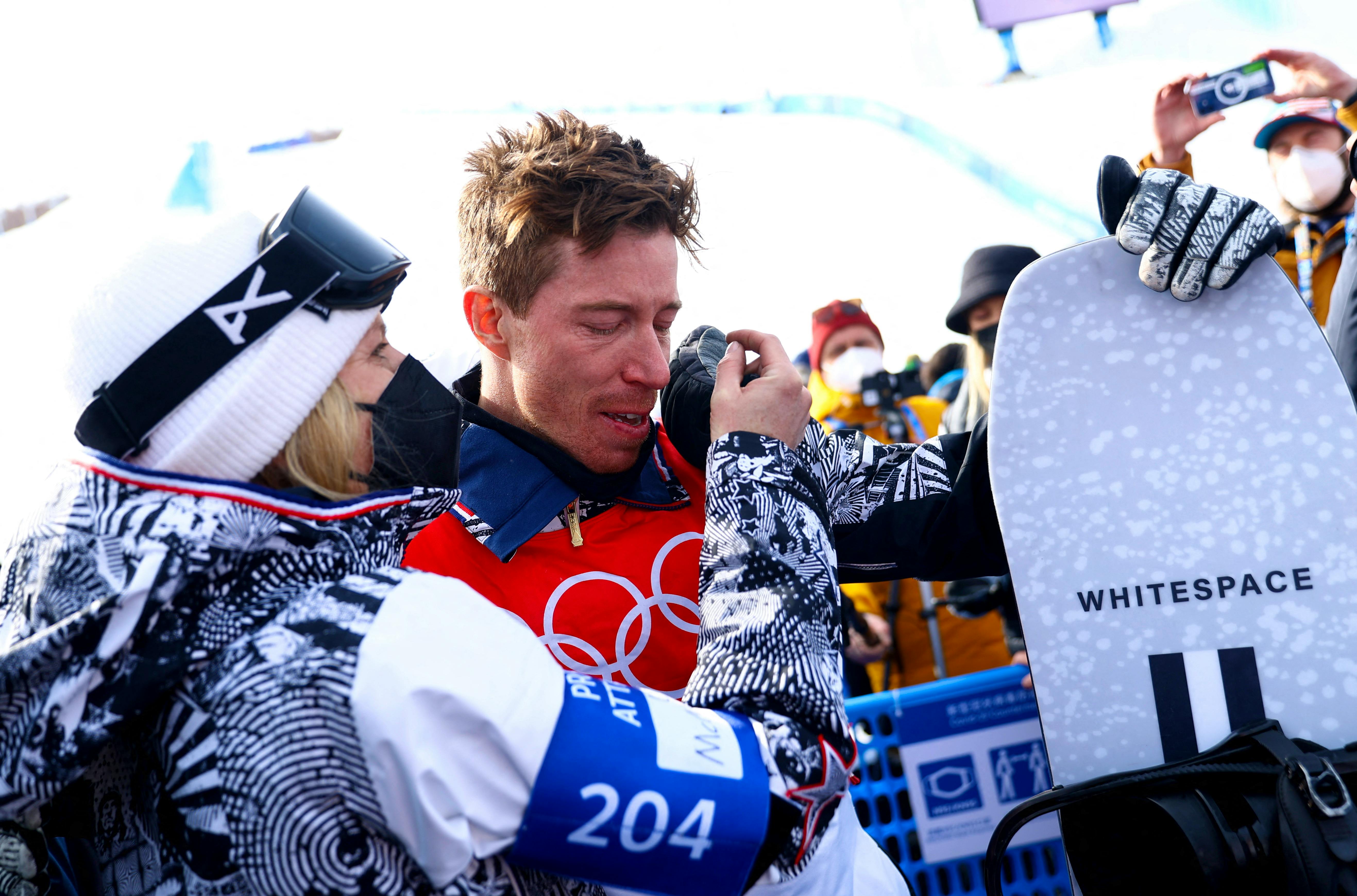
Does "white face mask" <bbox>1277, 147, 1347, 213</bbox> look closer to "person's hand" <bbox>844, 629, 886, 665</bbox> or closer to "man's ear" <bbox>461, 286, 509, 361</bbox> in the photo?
"person's hand" <bbox>844, 629, 886, 665</bbox>

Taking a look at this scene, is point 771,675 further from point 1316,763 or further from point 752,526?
point 1316,763

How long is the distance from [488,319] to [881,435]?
87.4 inches

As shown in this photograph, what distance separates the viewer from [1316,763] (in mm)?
1152

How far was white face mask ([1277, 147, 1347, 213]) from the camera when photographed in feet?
8.16

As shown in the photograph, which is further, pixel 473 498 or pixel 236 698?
pixel 473 498

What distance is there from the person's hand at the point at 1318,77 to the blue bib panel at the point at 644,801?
230 centimetres

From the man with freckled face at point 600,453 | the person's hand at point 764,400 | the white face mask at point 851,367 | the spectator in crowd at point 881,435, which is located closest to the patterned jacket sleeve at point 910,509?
the man with freckled face at point 600,453

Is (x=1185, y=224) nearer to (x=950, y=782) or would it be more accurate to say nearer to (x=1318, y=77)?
(x=950, y=782)

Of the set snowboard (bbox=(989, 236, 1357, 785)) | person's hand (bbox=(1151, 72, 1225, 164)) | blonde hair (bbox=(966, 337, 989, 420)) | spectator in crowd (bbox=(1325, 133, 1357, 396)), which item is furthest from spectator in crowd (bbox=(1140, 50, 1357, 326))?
snowboard (bbox=(989, 236, 1357, 785))

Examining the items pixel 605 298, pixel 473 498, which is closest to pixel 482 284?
pixel 605 298

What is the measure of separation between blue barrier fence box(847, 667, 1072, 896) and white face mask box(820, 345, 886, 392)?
6.40 ft

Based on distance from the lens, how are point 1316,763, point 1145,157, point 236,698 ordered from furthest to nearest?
point 1145,157 → point 1316,763 → point 236,698

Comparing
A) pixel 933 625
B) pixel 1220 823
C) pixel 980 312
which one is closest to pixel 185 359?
pixel 1220 823

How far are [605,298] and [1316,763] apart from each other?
1.17 metres
